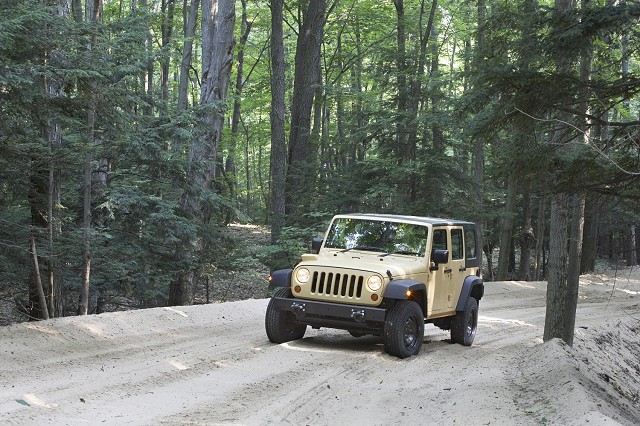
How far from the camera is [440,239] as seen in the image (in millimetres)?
12266

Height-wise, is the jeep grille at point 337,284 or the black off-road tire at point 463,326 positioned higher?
the jeep grille at point 337,284

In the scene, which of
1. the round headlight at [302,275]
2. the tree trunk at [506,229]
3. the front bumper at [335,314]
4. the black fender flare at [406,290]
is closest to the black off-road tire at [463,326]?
the black fender flare at [406,290]

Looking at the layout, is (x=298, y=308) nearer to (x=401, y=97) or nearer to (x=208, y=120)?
(x=208, y=120)

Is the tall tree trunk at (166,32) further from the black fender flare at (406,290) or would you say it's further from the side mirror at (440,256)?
the black fender flare at (406,290)

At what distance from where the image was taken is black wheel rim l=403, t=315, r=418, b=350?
10898 mm

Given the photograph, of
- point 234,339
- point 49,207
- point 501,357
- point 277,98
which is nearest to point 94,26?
point 49,207

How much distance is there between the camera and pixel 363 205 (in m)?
24.1

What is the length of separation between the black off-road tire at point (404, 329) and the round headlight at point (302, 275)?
1347mm

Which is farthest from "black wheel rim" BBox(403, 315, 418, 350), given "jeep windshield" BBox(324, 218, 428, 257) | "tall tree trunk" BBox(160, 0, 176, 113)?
"tall tree trunk" BBox(160, 0, 176, 113)

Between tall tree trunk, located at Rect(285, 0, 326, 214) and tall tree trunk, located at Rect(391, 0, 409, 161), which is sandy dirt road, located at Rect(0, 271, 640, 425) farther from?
tall tree trunk, located at Rect(285, 0, 326, 214)

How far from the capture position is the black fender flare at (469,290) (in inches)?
498

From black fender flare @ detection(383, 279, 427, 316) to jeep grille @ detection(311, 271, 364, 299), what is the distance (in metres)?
0.42

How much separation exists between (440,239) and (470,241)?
122cm

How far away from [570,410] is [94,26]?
8857 mm
